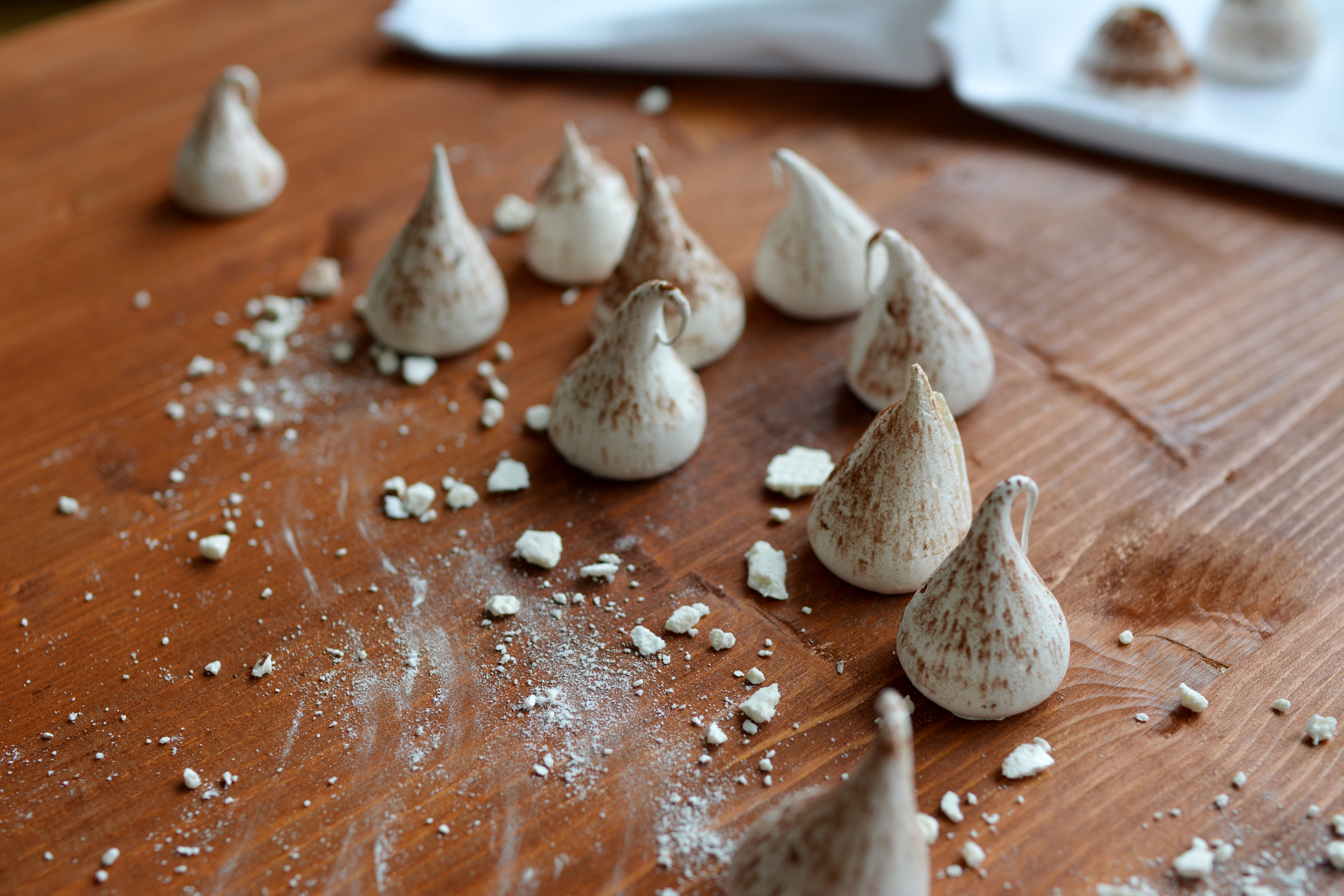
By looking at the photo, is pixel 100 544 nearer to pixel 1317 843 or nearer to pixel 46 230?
pixel 46 230

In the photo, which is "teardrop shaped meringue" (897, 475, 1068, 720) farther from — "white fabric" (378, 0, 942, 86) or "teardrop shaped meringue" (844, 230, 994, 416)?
"white fabric" (378, 0, 942, 86)

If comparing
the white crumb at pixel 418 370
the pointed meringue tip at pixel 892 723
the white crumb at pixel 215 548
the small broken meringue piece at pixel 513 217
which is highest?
the pointed meringue tip at pixel 892 723

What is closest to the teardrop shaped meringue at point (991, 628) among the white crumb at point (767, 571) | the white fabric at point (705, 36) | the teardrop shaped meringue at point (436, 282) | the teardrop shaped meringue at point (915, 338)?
the white crumb at point (767, 571)

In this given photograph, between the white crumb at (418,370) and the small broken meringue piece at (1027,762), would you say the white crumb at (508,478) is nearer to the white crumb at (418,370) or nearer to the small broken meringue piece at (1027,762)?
the white crumb at (418,370)

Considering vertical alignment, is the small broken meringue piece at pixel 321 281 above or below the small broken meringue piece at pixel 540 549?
above

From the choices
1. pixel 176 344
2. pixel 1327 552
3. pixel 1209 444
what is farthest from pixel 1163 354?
pixel 176 344

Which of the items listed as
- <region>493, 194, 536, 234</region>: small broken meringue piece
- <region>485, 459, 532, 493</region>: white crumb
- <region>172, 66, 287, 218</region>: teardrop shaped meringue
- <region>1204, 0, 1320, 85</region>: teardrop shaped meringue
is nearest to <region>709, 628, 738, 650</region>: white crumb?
<region>485, 459, 532, 493</region>: white crumb

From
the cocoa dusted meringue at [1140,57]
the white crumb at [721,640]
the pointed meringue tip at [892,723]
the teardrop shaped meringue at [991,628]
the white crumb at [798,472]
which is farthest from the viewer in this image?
the cocoa dusted meringue at [1140,57]
